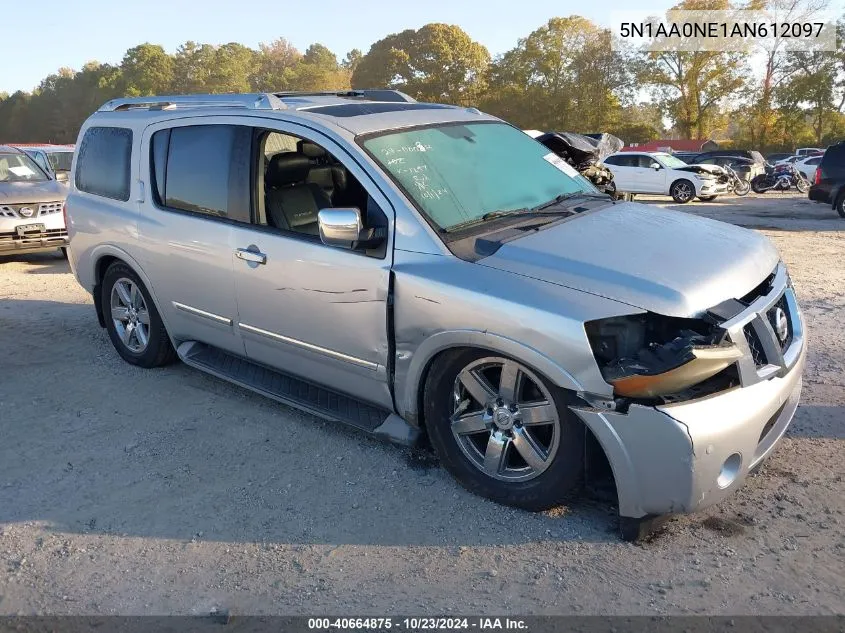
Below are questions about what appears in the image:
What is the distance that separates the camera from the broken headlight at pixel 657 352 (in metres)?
2.88

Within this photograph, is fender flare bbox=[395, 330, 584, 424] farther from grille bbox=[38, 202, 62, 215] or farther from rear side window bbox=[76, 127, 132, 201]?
grille bbox=[38, 202, 62, 215]

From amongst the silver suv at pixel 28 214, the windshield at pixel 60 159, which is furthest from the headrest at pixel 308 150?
the windshield at pixel 60 159

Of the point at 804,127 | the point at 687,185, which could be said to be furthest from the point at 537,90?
the point at 687,185

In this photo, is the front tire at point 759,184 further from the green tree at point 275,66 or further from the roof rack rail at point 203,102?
the green tree at point 275,66

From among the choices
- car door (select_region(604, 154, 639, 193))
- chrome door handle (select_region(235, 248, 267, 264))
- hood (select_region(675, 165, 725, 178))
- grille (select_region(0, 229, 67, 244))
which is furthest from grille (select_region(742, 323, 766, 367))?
car door (select_region(604, 154, 639, 193))

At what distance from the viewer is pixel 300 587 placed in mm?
2949

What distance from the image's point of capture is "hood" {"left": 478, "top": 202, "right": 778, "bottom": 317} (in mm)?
3051

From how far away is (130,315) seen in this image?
5.48m

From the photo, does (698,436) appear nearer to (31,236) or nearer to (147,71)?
(31,236)

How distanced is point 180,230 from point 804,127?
202ft

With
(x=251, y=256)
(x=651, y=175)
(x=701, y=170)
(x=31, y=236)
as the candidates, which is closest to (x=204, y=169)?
(x=251, y=256)

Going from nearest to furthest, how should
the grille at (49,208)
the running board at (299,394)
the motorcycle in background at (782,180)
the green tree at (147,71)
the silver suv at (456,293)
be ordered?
the silver suv at (456,293) < the running board at (299,394) < the grille at (49,208) < the motorcycle in background at (782,180) < the green tree at (147,71)

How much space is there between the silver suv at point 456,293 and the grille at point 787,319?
0.02 meters

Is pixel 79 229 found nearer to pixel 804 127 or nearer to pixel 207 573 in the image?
pixel 207 573
